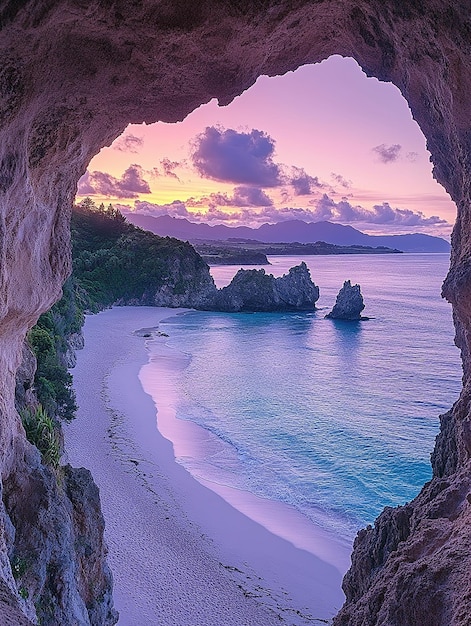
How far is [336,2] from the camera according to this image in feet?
19.9

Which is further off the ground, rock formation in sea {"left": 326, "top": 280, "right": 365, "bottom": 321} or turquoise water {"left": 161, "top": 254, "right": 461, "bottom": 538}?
rock formation in sea {"left": 326, "top": 280, "right": 365, "bottom": 321}

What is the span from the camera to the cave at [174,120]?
5234 millimetres

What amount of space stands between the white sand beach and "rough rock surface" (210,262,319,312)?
166ft

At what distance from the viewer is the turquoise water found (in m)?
20.9

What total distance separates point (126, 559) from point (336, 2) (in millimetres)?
12583

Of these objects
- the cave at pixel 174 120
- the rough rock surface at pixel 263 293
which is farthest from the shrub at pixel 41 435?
the rough rock surface at pixel 263 293

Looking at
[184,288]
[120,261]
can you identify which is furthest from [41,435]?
[184,288]

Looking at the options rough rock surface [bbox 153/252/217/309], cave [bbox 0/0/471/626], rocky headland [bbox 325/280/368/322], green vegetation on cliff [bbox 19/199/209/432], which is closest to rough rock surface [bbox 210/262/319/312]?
rough rock surface [bbox 153/252/217/309]

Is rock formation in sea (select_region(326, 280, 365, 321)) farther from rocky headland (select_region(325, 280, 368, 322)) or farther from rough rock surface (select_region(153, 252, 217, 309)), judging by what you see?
rough rock surface (select_region(153, 252, 217, 309))

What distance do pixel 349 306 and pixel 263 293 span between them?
13.3 meters

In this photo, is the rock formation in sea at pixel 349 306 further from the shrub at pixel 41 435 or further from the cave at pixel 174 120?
the shrub at pixel 41 435

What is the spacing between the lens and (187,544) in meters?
14.2

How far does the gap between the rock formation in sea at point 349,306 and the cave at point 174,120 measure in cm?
5952

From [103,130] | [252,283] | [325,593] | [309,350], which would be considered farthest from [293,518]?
[252,283]
